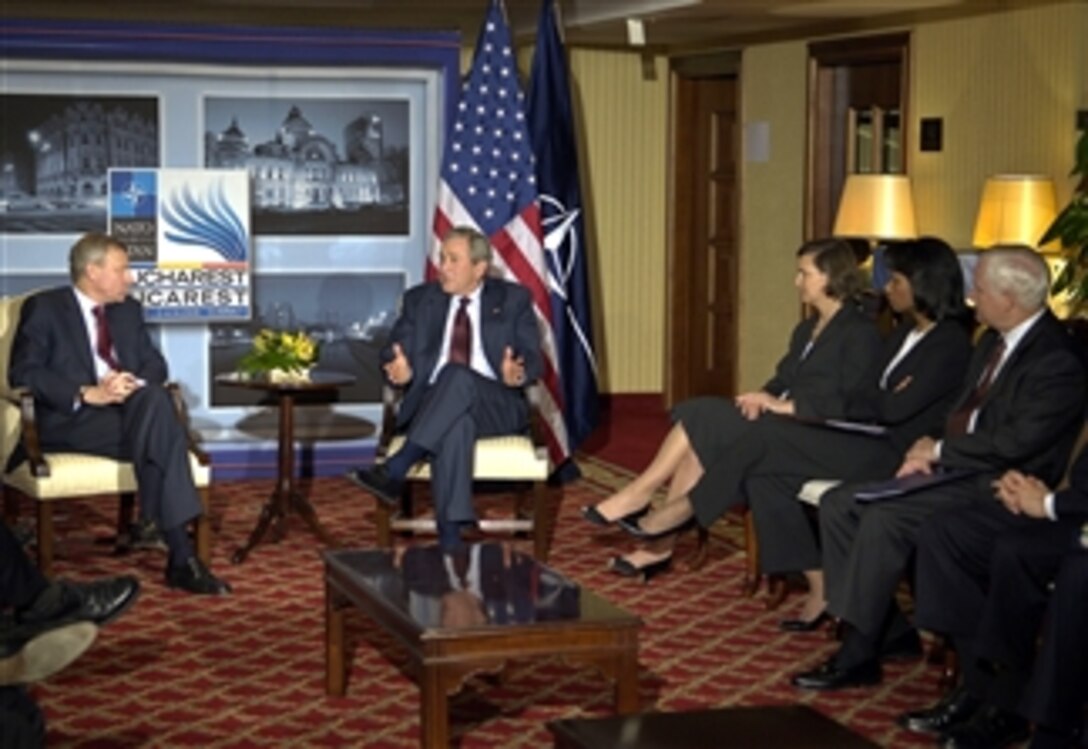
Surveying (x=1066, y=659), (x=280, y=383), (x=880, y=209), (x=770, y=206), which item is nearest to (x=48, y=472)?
(x=280, y=383)

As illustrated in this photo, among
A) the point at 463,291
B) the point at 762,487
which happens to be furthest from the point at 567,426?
the point at 762,487

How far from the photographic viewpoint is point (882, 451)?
7.07 metres

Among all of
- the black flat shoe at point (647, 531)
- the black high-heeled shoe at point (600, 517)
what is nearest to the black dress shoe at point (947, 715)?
the black flat shoe at point (647, 531)

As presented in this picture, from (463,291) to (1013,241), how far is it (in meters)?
2.37

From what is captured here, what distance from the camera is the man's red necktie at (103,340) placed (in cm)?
788

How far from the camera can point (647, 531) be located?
7656mm

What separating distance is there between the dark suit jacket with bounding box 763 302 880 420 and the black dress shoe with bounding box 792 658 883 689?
1.18 meters

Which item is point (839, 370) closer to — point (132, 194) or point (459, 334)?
point (459, 334)

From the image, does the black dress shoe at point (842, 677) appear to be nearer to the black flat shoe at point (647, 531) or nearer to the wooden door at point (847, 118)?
the black flat shoe at point (647, 531)

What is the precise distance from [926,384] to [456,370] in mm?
1923

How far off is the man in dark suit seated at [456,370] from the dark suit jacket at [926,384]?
168 centimetres

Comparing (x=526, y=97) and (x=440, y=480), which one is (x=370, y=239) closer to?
(x=526, y=97)

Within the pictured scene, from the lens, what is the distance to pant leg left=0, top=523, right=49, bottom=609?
18.1 feet

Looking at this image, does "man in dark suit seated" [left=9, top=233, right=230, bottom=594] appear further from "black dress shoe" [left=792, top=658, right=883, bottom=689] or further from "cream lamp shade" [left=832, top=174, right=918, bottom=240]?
"cream lamp shade" [left=832, top=174, right=918, bottom=240]
